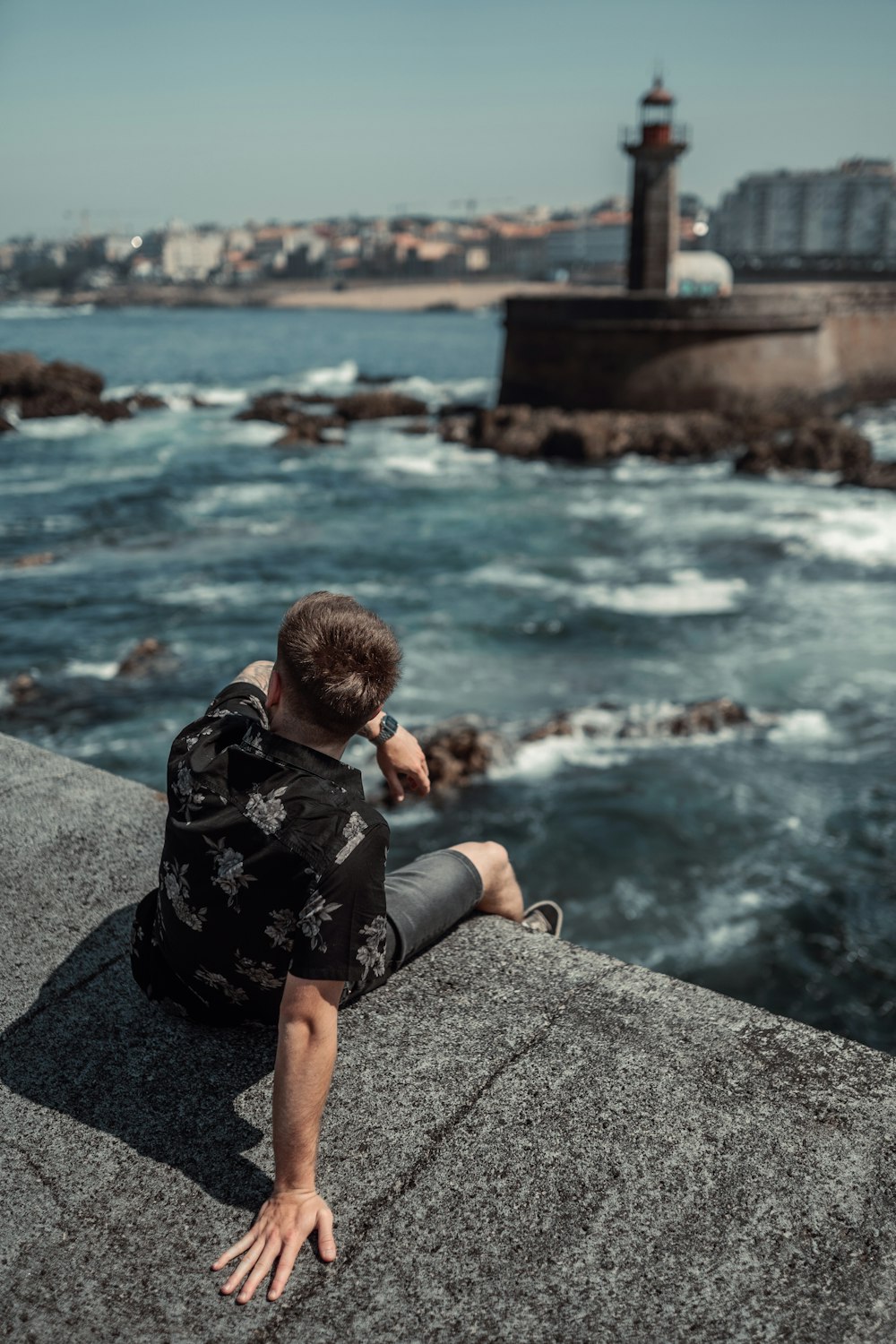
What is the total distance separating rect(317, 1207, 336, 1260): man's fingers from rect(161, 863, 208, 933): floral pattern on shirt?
0.57m

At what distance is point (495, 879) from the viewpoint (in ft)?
10.3

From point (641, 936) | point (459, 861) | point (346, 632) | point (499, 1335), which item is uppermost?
point (346, 632)

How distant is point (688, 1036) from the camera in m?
2.58

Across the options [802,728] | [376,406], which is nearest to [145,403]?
[376,406]

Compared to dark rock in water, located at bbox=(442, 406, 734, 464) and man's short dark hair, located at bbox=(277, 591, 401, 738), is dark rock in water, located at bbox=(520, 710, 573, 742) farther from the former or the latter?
dark rock in water, located at bbox=(442, 406, 734, 464)

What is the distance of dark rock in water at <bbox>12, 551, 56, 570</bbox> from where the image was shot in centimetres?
1769

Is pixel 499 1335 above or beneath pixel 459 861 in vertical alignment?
beneath

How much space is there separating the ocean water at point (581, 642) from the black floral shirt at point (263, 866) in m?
4.85

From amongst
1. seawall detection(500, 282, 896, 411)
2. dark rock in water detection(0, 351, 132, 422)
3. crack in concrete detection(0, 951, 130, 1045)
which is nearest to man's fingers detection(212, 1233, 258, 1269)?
crack in concrete detection(0, 951, 130, 1045)

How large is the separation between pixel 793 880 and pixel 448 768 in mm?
2821

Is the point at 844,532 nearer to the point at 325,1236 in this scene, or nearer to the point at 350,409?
the point at 325,1236

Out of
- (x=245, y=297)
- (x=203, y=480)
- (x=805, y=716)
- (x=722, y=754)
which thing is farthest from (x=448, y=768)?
(x=245, y=297)

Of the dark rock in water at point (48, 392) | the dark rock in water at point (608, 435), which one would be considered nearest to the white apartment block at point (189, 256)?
the dark rock in water at point (48, 392)

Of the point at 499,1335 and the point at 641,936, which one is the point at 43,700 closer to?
the point at 641,936
